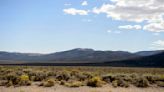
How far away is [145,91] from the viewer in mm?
28578

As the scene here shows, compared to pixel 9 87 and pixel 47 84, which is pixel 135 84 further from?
pixel 9 87

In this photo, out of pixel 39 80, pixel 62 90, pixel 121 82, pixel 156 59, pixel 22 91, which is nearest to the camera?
pixel 22 91

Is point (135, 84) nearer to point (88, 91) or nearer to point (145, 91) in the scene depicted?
point (145, 91)

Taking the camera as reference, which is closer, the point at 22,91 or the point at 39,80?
the point at 22,91

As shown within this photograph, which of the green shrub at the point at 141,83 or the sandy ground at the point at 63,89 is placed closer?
the sandy ground at the point at 63,89

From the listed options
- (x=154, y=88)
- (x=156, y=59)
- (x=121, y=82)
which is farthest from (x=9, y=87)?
(x=156, y=59)

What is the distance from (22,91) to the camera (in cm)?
2609

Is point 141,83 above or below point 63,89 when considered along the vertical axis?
above

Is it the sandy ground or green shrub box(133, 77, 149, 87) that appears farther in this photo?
green shrub box(133, 77, 149, 87)

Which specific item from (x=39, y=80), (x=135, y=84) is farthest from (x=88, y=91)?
(x=39, y=80)

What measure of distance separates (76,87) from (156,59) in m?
129

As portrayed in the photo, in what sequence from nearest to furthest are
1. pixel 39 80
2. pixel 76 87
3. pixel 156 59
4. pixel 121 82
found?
pixel 76 87, pixel 121 82, pixel 39 80, pixel 156 59

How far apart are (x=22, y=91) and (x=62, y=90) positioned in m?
3.46

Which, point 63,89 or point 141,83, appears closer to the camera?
point 63,89
